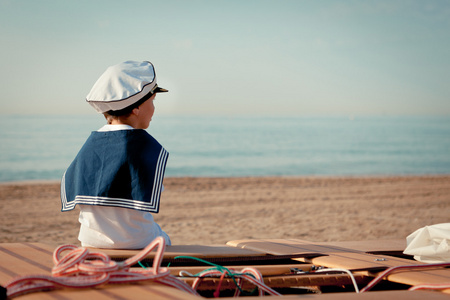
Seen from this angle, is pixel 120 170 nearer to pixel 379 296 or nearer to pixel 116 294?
pixel 116 294

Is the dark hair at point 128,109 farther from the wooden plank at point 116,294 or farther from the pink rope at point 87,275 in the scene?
the wooden plank at point 116,294

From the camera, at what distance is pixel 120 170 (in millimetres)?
2557

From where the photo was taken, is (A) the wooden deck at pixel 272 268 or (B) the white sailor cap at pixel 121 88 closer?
(A) the wooden deck at pixel 272 268

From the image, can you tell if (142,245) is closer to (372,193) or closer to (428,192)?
(372,193)

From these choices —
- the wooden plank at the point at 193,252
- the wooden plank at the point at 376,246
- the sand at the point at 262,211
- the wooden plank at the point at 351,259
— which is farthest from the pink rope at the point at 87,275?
the sand at the point at 262,211

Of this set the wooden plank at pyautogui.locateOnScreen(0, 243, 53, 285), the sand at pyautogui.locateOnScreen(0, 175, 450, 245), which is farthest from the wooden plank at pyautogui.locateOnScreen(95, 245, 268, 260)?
the sand at pyautogui.locateOnScreen(0, 175, 450, 245)

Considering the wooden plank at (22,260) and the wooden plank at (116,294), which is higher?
the wooden plank at (116,294)

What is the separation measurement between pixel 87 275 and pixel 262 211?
788 centimetres

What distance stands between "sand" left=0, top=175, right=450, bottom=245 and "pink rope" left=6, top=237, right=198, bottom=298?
4.98 metres

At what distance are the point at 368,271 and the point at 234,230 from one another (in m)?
5.62

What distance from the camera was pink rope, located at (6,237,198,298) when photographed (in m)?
1.64

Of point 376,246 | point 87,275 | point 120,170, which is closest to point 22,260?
point 120,170

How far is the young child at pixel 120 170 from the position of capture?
2.52 m

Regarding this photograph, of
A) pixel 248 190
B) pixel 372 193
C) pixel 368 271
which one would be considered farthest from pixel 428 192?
pixel 368 271
